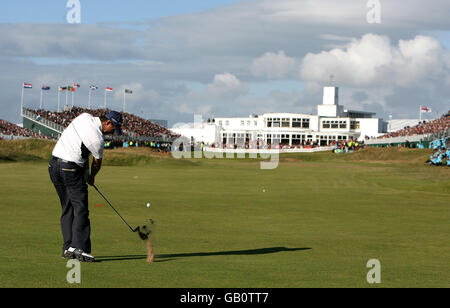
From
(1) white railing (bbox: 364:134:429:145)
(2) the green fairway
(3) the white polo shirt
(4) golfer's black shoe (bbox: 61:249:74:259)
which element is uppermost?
(1) white railing (bbox: 364:134:429:145)

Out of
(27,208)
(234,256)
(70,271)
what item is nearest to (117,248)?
(234,256)

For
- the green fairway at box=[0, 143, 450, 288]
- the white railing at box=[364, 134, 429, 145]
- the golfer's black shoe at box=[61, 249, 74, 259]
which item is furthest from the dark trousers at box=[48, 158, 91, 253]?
the white railing at box=[364, 134, 429, 145]

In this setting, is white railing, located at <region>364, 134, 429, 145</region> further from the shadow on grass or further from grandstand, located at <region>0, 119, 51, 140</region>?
the shadow on grass

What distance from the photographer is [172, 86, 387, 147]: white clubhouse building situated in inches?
6850

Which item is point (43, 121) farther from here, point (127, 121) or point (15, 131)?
point (127, 121)

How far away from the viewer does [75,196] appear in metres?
12.2

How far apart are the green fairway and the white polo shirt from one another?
1.78 metres

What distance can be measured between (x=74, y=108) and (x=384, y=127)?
296 feet

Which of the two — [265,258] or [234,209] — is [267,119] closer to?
[234,209]

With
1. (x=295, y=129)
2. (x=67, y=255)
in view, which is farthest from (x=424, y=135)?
(x=67, y=255)

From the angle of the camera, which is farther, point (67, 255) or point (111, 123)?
point (111, 123)

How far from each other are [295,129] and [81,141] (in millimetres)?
166031

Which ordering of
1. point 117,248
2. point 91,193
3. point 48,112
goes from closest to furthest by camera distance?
point 117,248 → point 91,193 → point 48,112
